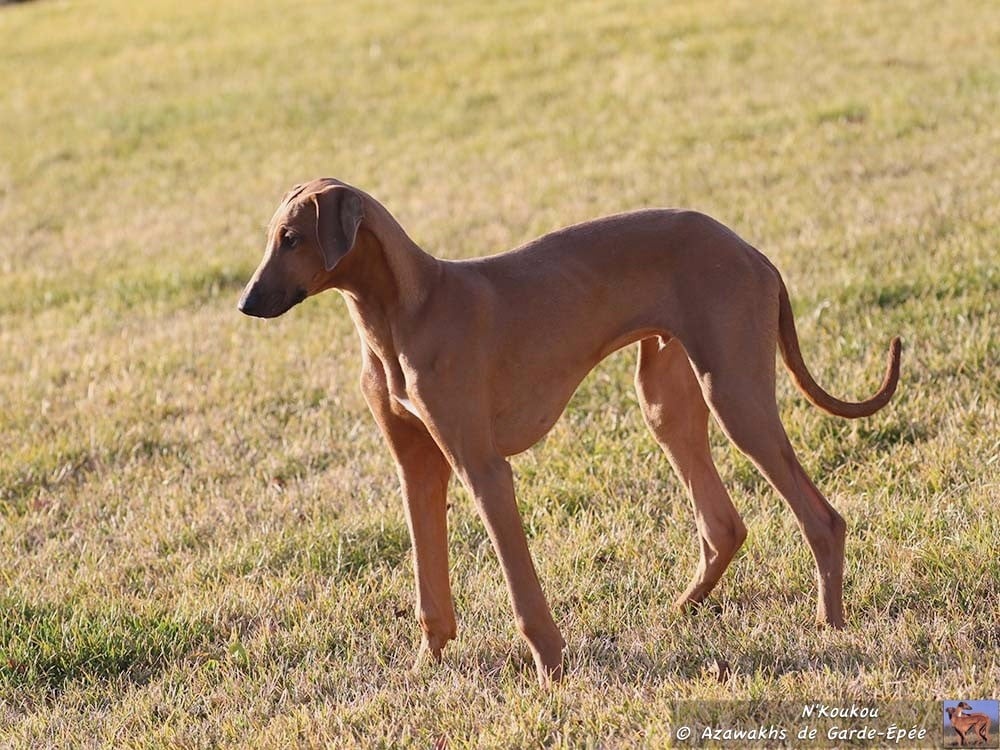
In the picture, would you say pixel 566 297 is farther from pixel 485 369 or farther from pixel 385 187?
pixel 385 187

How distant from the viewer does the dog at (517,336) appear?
409 centimetres

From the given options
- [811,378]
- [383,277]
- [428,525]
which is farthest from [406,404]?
[811,378]

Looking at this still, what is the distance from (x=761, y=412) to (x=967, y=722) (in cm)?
118

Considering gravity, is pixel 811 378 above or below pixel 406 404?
below

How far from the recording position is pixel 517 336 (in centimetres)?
427

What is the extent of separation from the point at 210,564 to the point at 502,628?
142 centimetres

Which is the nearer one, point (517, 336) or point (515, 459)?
point (517, 336)

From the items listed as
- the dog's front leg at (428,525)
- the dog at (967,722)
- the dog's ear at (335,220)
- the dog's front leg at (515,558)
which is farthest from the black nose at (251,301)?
the dog at (967,722)

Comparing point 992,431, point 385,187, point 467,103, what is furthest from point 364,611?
point 467,103

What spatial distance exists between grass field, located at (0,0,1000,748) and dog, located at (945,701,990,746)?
4.9 inches

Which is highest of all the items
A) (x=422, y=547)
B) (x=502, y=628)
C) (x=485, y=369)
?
(x=485, y=369)

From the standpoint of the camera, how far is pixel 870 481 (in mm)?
5520

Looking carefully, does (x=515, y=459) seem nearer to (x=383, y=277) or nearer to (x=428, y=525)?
(x=428, y=525)

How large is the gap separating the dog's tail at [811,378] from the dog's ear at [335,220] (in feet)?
5.15
